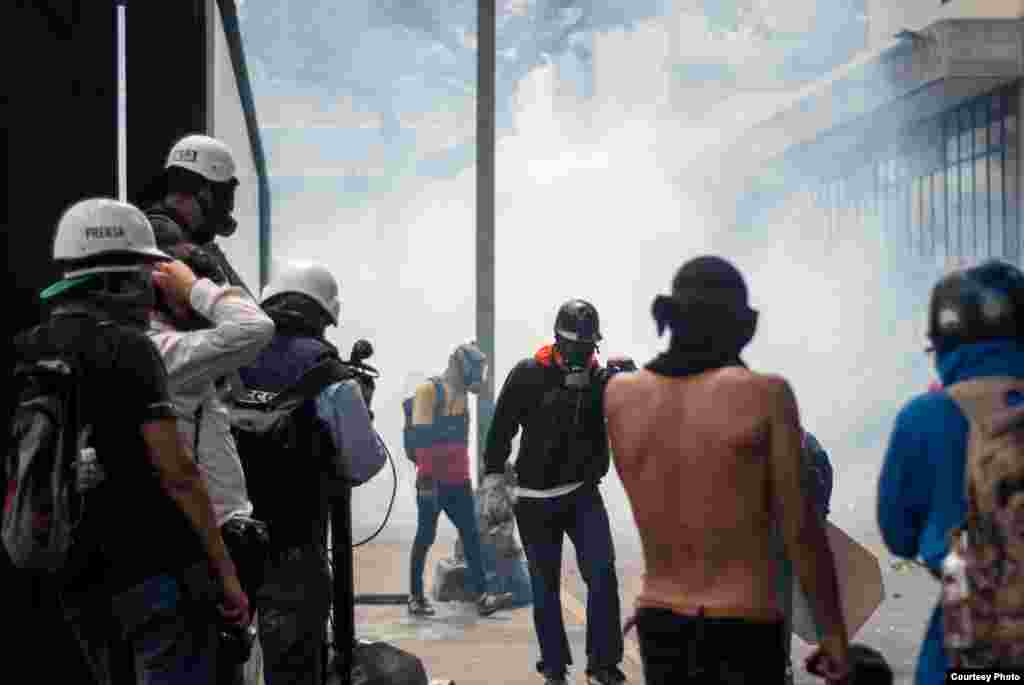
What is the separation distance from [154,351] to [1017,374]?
6.35 ft

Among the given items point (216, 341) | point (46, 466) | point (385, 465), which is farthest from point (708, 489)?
point (385, 465)

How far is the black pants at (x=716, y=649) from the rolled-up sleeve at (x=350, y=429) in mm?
1862

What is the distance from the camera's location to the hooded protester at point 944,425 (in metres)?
3.56

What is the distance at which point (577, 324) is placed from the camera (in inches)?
320

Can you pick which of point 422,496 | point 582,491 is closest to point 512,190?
point 422,496

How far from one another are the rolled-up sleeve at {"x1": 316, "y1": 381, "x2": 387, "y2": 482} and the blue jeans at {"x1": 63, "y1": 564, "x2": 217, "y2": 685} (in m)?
1.50

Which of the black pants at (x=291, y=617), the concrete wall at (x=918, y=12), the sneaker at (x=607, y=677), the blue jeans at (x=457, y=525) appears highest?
the concrete wall at (x=918, y=12)

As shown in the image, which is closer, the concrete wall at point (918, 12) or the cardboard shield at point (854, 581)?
the cardboard shield at point (854, 581)

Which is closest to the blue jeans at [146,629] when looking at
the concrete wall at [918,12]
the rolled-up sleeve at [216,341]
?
the rolled-up sleeve at [216,341]

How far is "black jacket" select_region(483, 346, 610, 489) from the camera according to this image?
809cm

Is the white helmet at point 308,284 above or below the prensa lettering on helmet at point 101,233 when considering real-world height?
below

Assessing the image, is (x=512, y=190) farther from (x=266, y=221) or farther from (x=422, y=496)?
(x=422, y=496)

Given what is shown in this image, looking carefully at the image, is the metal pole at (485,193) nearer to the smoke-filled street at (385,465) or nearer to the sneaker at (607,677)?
the smoke-filled street at (385,465)

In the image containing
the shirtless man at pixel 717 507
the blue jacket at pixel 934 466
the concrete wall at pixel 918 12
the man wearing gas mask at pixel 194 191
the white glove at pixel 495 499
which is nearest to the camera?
the blue jacket at pixel 934 466
